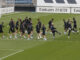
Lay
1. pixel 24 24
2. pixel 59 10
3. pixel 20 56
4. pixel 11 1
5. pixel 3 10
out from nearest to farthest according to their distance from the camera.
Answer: pixel 20 56
pixel 24 24
pixel 3 10
pixel 59 10
pixel 11 1

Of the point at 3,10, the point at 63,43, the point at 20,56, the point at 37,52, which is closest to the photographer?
the point at 20,56

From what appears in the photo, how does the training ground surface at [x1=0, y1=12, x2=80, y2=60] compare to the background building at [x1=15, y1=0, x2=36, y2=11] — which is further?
the background building at [x1=15, y1=0, x2=36, y2=11]

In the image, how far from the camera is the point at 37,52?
1249 inches

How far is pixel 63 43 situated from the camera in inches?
1479

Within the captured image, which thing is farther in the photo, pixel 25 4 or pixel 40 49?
pixel 25 4

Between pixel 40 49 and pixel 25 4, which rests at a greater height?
pixel 25 4

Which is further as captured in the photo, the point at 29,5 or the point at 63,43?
the point at 29,5

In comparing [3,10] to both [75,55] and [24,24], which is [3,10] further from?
[75,55]

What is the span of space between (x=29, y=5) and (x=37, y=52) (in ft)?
257

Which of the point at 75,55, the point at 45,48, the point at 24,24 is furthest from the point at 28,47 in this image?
the point at 24,24

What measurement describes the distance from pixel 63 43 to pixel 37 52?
6.34 meters

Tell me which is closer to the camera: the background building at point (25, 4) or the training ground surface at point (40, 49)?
the training ground surface at point (40, 49)

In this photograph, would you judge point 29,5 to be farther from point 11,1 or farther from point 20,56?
point 20,56

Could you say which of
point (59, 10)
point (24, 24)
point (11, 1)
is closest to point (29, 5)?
point (11, 1)
